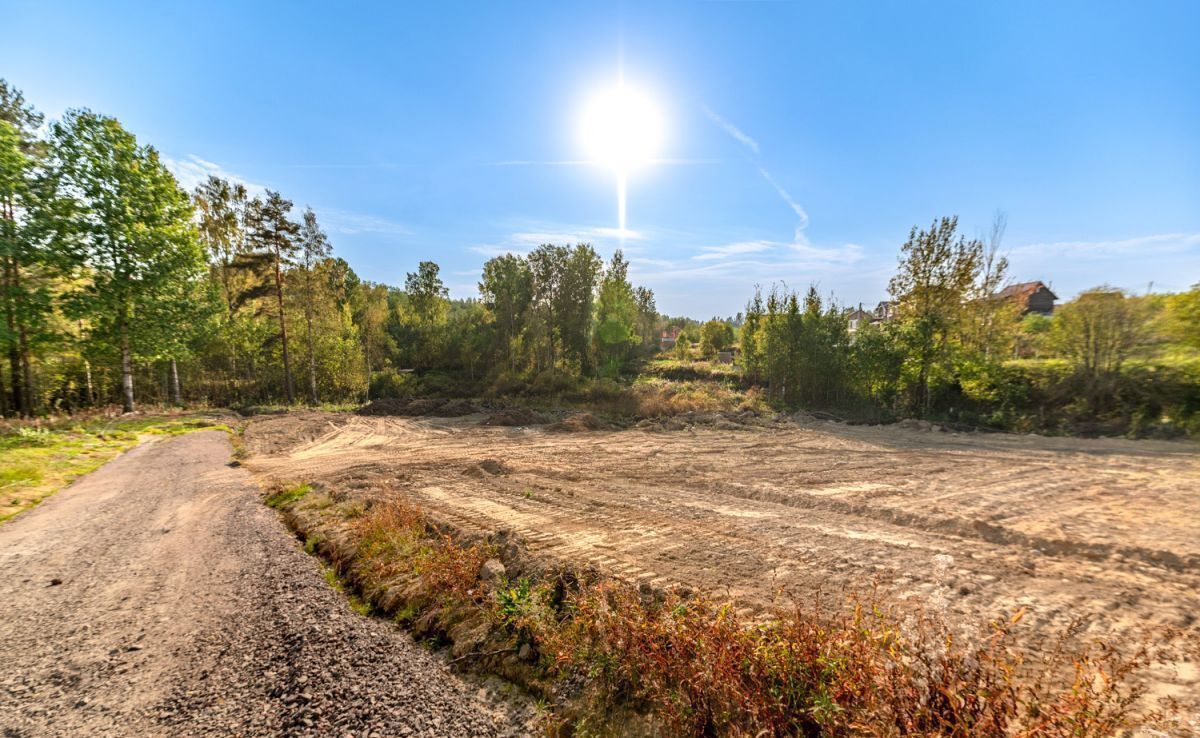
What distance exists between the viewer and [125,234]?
797 inches

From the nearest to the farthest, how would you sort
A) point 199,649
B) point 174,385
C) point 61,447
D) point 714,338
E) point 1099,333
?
point 199,649 < point 61,447 < point 1099,333 < point 174,385 < point 714,338

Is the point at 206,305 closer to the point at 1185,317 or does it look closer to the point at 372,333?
the point at 372,333

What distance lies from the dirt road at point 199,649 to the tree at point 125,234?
64.5 ft

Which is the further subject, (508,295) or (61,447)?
(508,295)

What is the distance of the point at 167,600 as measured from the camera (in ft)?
16.9

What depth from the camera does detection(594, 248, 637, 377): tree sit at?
45.0 meters

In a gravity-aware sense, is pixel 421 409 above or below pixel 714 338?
below

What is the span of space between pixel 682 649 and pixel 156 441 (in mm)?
22513

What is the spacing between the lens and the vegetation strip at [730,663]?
271 centimetres

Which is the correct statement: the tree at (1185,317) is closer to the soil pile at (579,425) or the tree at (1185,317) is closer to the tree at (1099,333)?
the tree at (1099,333)

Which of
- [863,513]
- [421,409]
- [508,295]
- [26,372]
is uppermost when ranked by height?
[508,295]

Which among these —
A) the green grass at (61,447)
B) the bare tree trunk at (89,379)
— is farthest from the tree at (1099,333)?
the bare tree trunk at (89,379)

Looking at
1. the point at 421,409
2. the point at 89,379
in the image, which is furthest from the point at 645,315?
the point at 89,379

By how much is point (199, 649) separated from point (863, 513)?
34.0 feet
